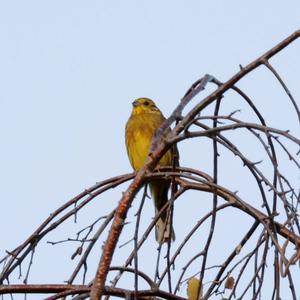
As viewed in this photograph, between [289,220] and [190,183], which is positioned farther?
[190,183]

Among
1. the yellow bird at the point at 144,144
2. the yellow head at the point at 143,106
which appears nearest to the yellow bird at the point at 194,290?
the yellow bird at the point at 144,144

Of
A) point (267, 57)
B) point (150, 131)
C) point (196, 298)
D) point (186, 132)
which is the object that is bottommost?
point (196, 298)

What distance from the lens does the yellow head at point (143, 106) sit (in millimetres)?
7340

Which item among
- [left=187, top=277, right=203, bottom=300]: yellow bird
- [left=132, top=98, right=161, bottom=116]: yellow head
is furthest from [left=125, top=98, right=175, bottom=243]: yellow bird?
[left=187, top=277, right=203, bottom=300]: yellow bird

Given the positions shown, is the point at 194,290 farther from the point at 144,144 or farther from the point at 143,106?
the point at 143,106

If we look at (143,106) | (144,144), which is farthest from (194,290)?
(143,106)

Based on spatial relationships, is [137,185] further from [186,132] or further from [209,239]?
[209,239]

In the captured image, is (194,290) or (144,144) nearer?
(194,290)

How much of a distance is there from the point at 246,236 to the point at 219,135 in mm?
539

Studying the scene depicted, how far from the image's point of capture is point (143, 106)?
7.42m

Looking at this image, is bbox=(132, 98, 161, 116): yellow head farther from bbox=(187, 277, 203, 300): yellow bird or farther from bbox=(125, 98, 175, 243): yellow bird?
bbox=(187, 277, 203, 300): yellow bird

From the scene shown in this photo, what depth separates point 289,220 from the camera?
2637 mm

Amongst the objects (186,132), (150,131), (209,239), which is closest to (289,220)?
(209,239)

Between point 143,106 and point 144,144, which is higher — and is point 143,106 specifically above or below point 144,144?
above
